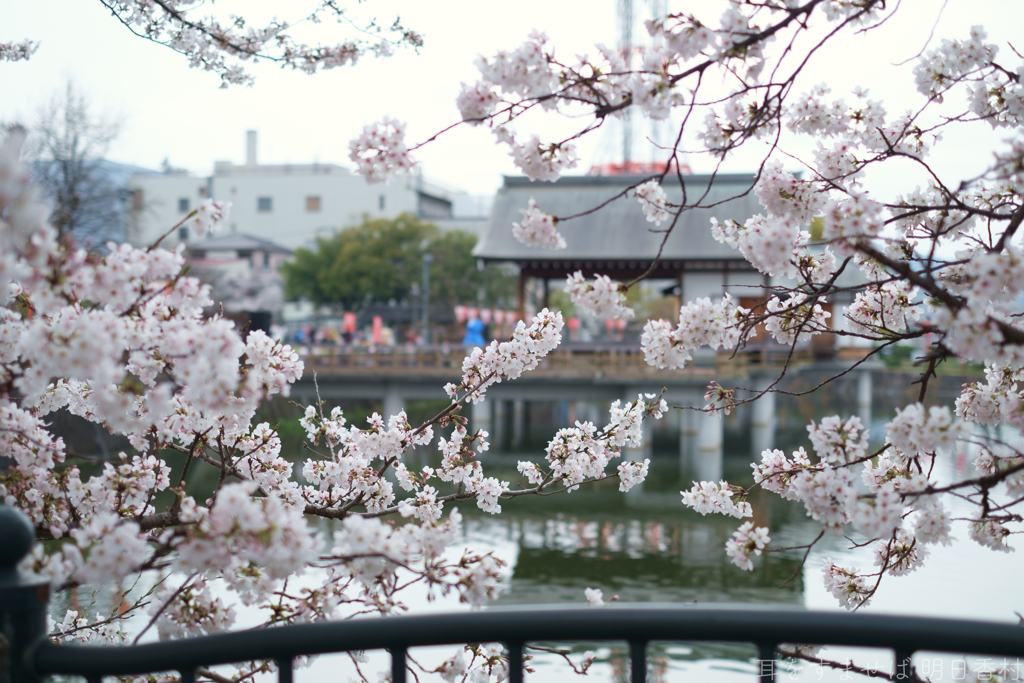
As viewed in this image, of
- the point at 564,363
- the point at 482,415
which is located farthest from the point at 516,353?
the point at 482,415

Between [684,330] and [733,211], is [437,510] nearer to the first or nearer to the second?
[684,330]

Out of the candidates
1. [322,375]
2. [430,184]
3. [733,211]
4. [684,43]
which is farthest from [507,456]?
[430,184]

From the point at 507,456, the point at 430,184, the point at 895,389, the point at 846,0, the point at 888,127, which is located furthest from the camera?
the point at 430,184

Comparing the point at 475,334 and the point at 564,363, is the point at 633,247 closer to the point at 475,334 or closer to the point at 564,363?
the point at 564,363

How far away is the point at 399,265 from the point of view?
32188 millimetres

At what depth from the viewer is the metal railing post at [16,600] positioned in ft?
3.57

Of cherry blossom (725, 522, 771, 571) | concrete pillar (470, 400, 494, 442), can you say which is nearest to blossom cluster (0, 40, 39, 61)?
cherry blossom (725, 522, 771, 571)

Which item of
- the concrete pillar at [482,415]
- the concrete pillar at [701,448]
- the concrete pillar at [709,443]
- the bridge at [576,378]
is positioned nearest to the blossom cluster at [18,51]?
the bridge at [576,378]

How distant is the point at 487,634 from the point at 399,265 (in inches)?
1247

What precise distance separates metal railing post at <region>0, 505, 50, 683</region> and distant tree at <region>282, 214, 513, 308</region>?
30.2 m

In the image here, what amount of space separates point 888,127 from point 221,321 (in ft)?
7.20

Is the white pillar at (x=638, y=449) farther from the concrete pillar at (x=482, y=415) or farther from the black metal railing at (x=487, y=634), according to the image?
the black metal railing at (x=487, y=634)

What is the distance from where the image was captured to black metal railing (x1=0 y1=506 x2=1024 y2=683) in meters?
0.97

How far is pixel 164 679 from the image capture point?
7.23 feet
